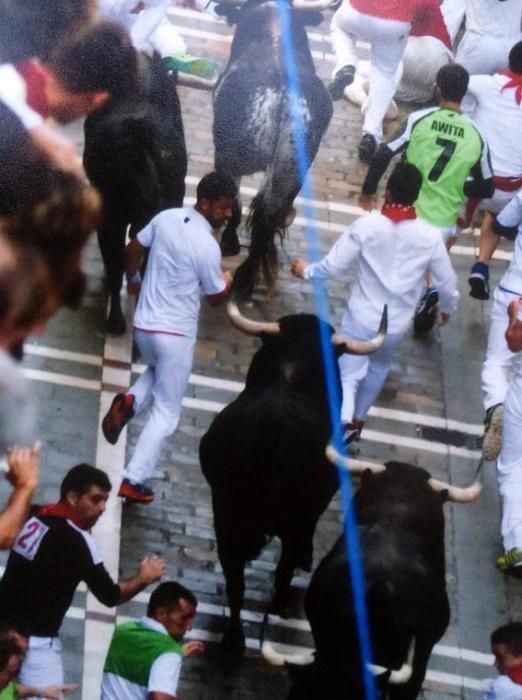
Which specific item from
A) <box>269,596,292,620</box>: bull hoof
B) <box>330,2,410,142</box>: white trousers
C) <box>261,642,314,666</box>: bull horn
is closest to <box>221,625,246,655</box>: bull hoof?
<box>269,596,292,620</box>: bull hoof

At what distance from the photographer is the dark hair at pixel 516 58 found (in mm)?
7789

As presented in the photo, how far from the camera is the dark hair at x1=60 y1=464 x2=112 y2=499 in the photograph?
579 cm

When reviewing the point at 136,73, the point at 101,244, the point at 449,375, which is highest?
the point at 136,73

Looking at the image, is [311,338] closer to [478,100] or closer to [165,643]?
[165,643]

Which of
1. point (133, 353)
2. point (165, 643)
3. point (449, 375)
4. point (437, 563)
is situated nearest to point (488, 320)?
point (449, 375)

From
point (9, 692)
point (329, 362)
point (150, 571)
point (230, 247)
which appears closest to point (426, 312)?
point (230, 247)

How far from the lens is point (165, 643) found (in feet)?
18.7

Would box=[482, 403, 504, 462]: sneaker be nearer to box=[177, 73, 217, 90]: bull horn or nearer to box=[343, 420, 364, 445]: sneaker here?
box=[343, 420, 364, 445]: sneaker

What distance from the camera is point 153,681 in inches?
222

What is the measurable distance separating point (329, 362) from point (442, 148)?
137 cm

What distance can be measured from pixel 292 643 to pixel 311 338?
3.31 feet

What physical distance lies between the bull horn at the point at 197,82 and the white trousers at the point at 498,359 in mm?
1298

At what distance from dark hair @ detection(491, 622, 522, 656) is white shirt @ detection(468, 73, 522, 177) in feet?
8.11

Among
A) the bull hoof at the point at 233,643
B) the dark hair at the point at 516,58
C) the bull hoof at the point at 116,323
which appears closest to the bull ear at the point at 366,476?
the bull hoof at the point at 233,643
